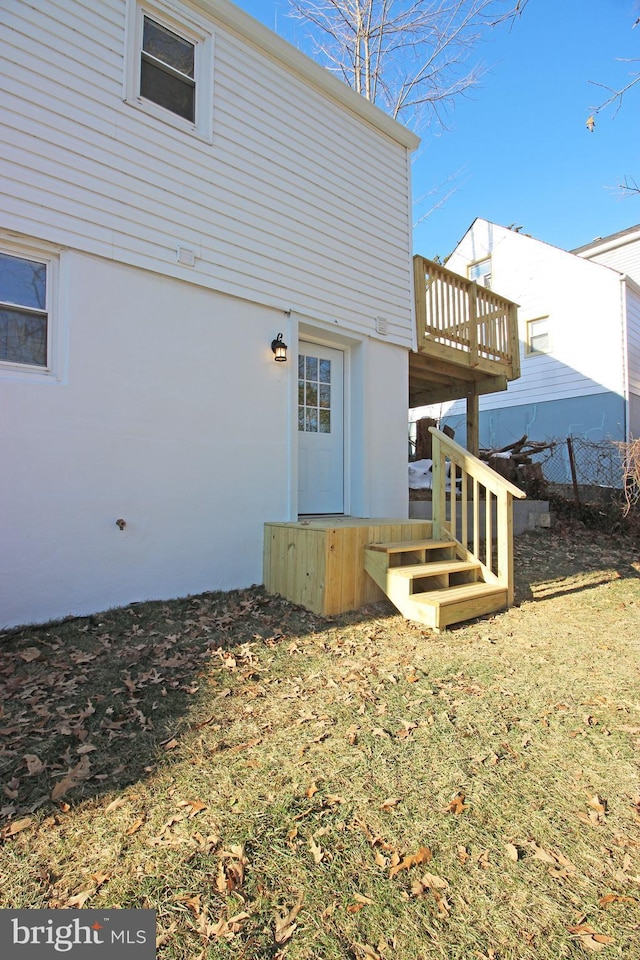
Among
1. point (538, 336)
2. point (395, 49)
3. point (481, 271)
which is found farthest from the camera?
point (481, 271)

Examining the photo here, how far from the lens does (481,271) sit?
47.0 feet

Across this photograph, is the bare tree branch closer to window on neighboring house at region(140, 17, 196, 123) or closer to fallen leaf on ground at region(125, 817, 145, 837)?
window on neighboring house at region(140, 17, 196, 123)

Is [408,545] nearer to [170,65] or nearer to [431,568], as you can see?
[431,568]

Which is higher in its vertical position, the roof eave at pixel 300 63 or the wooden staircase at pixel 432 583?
the roof eave at pixel 300 63

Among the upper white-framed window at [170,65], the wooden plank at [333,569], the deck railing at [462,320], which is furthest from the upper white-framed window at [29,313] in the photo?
the deck railing at [462,320]

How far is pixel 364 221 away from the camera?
601 cm

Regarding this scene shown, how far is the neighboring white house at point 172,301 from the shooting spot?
3613 mm

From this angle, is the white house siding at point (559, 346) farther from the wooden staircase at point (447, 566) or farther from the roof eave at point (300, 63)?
the wooden staircase at point (447, 566)

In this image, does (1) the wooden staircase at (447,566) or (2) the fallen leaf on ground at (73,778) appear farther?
(1) the wooden staircase at (447,566)

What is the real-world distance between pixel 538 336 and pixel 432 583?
35.1 feet

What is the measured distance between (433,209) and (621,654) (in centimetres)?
1410

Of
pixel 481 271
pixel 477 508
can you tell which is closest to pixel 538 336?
pixel 481 271

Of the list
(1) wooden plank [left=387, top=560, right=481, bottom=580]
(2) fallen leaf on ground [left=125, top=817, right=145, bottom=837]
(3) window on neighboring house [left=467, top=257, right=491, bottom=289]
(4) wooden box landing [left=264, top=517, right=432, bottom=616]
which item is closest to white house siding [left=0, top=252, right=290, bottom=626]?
(4) wooden box landing [left=264, top=517, right=432, bottom=616]

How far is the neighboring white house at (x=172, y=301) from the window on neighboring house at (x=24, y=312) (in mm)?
16
